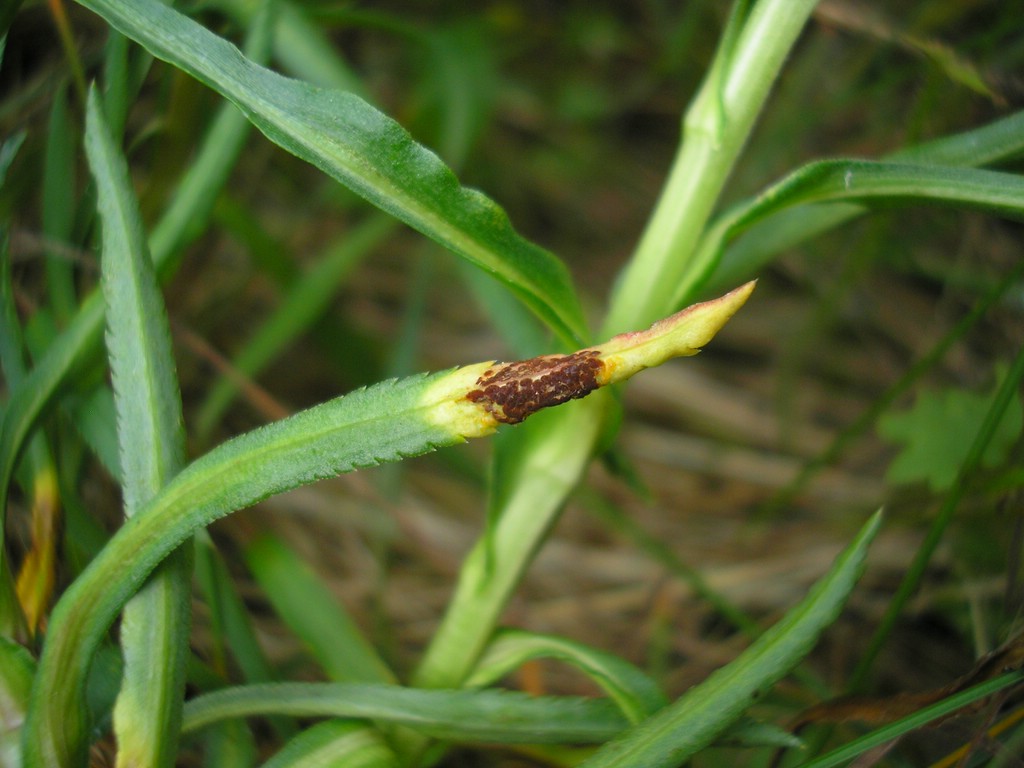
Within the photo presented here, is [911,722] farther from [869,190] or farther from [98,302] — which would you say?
[98,302]

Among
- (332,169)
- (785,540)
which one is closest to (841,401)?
(785,540)

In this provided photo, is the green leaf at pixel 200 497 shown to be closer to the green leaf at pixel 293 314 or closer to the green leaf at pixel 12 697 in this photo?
the green leaf at pixel 12 697

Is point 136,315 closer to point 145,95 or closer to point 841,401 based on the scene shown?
point 145,95

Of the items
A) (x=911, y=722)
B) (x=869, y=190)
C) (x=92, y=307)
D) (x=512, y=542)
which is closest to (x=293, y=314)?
(x=92, y=307)

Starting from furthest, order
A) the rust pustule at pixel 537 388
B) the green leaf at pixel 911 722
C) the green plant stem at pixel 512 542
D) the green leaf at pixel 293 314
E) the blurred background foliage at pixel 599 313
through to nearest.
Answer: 1. the green leaf at pixel 293 314
2. the blurred background foliage at pixel 599 313
3. the green plant stem at pixel 512 542
4. the green leaf at pixel 911 722
5. the rust pustule at pixel 537 388

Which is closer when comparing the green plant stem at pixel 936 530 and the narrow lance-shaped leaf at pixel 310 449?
the narrow lance-shaped leaf at pixel 310 449

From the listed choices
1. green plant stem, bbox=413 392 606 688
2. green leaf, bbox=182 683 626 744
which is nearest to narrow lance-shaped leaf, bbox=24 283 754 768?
green leaf, bbox=182 683 626 744

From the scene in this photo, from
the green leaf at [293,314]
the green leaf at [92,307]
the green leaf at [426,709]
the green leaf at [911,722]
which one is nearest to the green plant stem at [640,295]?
the green leaf at [426,709]
